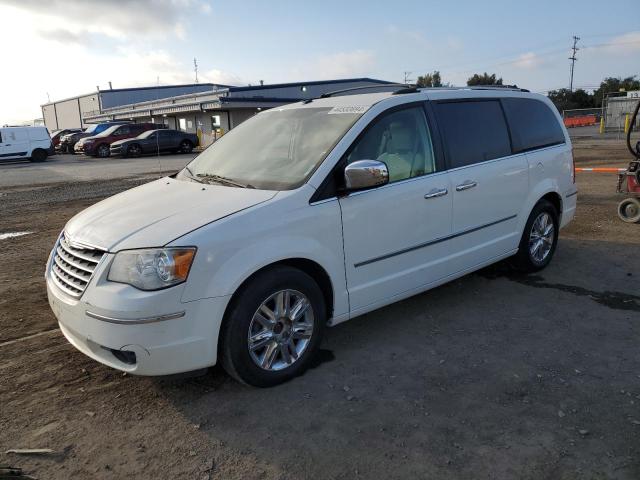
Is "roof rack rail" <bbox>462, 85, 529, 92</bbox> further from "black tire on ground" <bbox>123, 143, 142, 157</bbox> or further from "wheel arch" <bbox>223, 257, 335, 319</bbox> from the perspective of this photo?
"black tire on ground" <bbox>123, 143, 142, 157</bbox>

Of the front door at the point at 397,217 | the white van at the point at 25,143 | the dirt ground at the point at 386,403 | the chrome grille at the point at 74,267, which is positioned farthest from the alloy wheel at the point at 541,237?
the white van at the point at 25,143

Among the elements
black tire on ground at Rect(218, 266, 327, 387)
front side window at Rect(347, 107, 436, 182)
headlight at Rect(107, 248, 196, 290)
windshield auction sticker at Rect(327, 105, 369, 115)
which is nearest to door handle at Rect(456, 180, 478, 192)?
front side window at Rect(347, 107, 436, 182)

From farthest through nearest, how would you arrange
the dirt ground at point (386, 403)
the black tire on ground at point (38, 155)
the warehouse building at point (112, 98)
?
1. the warehouse building at point (112, 98)
2. the black tire on ground at point (38, 155)
3. the dirt ground at point (386, 403)

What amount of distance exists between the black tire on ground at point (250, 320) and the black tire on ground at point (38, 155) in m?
28.3

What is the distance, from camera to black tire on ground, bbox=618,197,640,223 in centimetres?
759

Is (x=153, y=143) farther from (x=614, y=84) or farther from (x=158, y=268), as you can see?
(x=614, y=84)

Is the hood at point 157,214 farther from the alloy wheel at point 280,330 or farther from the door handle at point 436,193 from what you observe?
the door handle at point 436,193

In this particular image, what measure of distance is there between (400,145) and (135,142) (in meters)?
26.3

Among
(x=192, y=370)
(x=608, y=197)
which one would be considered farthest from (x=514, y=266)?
(x=608, y=197)

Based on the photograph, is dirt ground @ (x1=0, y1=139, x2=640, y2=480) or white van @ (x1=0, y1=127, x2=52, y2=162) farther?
white van @ (x1=0, y1=127, x2=52, y2=162)

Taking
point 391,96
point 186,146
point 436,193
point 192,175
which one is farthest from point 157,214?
point 186,146

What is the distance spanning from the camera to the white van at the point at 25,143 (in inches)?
1030

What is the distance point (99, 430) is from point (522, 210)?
4.13m

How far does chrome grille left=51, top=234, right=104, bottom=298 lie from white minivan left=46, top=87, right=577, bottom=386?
0.01 metres
